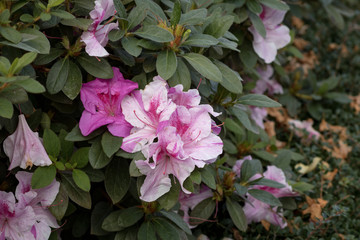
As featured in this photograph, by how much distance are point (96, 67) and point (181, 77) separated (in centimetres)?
27

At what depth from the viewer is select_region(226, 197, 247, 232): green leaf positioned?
185 centimetres

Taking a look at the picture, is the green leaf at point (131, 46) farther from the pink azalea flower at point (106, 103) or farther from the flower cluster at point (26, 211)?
the flower cluster at point (26, 211)

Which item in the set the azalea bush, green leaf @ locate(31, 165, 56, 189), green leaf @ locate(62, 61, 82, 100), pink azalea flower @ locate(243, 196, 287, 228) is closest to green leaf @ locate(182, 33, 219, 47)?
the azalea bush

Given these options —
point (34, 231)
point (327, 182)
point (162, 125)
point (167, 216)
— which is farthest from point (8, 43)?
point (327, 182)

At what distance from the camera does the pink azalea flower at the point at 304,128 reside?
8.73 ft

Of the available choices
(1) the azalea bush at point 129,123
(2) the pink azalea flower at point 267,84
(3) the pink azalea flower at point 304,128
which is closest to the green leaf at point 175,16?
(1) the azalea bush at point 129,123

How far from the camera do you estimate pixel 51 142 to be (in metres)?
1.52

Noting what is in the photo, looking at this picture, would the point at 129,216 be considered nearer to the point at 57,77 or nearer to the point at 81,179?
the point at 81,179

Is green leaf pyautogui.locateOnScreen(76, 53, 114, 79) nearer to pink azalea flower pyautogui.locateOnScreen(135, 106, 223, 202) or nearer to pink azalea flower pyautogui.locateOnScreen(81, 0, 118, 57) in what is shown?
pink azalea flower pyautogui.locateOnScreen(81, 0, 118, 57)

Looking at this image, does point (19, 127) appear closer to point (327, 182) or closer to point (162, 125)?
point (162, 125)

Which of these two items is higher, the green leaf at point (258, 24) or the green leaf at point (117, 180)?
the green leaf at point (258, 24)

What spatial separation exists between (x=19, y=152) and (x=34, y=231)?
258 millimetres

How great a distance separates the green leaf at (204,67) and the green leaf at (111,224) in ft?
2.07

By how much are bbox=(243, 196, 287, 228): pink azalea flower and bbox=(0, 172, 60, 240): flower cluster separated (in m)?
0.85
